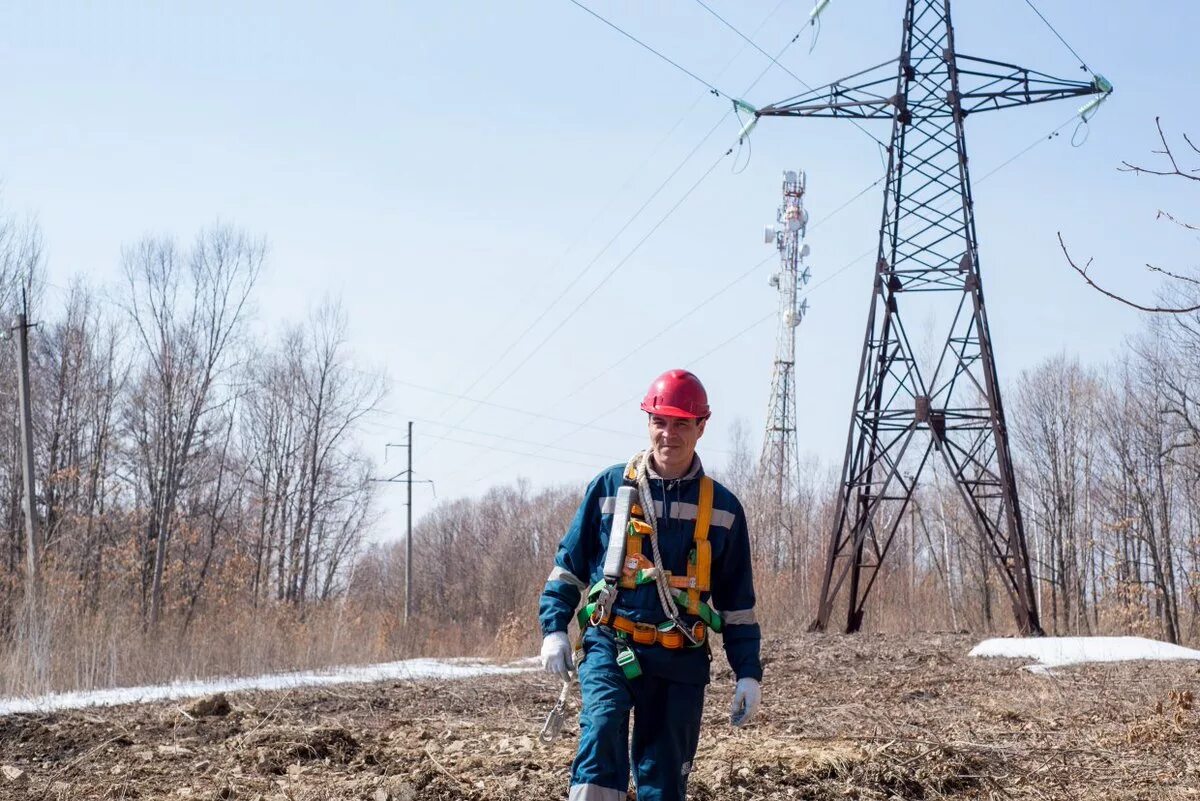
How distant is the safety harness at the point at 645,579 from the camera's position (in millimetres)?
4289

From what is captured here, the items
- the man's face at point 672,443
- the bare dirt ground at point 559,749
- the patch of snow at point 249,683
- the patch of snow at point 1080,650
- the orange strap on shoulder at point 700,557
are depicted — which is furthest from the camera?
the patch of snow at point 1080,650

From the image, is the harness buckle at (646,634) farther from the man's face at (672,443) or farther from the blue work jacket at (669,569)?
the man's face at (672,443)

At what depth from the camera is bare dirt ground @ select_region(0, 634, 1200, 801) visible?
591 cm

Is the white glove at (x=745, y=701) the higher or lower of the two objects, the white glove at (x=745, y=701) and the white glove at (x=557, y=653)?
the lower

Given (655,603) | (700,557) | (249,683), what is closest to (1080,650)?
(249,683)

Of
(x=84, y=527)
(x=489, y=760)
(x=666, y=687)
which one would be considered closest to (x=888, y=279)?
(x=489, y=760)

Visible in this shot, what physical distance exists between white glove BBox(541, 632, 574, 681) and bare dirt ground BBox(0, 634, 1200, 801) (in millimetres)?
1498

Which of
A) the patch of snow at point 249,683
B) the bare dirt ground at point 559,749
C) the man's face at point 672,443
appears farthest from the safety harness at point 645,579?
the patch of snow at point 249,683

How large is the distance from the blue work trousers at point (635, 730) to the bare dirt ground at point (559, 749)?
154cm

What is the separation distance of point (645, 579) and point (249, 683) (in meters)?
11.0

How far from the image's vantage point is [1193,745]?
730cm

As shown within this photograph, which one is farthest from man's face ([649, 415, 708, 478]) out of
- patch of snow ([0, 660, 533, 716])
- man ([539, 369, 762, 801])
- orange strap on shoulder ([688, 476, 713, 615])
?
patch of snow ([0, 660, 533, 716])

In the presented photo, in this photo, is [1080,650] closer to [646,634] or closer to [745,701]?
[745,701]

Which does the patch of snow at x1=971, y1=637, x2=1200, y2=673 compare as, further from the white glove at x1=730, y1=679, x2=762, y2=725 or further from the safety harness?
the safety harness
